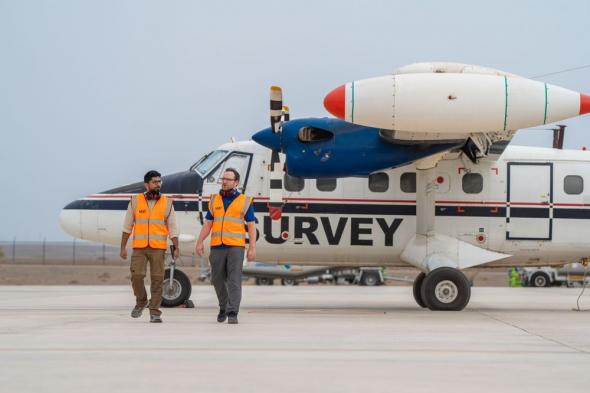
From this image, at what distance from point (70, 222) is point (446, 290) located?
7.18m

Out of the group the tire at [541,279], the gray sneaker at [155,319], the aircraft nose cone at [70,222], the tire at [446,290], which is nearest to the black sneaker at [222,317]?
the gray sneaker at [155,319]

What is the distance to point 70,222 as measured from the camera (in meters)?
16.6

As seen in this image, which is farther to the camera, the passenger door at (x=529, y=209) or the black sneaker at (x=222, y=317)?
the passenger door at (x=529, y=209)

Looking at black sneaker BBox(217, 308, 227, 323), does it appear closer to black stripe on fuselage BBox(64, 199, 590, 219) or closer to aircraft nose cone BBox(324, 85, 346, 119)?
aircraft nose cone BBox(324, 85, 346, 119)

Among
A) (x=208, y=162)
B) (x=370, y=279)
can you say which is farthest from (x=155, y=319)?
(x=370, y=279)

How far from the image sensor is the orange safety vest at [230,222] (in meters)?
12.1

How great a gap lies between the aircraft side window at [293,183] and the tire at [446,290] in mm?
2936

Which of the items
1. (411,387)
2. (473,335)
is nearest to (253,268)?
(473,335)

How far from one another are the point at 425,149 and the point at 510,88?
2.00 m

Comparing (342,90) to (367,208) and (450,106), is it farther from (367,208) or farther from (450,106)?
(367,208)

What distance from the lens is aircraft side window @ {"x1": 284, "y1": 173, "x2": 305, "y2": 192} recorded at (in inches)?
642

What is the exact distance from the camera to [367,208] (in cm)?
1617

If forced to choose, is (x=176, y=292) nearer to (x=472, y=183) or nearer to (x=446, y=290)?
(x=446, y=290)

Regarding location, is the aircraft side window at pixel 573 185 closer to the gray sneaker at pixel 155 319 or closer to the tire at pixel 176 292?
the tire at pixel 176 292
